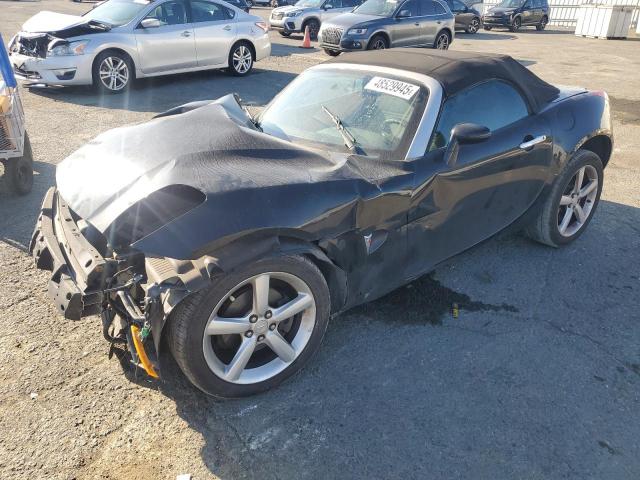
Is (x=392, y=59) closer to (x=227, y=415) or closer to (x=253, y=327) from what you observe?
(x=253, y=327)

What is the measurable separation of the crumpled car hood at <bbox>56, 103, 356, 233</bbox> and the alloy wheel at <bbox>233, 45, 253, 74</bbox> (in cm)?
790

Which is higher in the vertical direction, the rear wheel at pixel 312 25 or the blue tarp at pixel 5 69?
the blue tarp at pixel 5 69

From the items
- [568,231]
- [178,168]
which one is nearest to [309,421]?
[178,168]

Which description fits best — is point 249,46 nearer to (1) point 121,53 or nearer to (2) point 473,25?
(1) point 121,53

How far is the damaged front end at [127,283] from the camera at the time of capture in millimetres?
2346

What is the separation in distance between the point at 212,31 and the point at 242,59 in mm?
906

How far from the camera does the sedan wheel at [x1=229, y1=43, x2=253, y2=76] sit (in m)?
10.7

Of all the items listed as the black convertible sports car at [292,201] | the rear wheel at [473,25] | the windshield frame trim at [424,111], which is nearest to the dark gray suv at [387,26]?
the rear wheel at [473,25]

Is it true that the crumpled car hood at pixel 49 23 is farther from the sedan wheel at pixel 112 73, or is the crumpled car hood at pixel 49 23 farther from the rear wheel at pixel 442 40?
the rear wheel at pixel 442 40

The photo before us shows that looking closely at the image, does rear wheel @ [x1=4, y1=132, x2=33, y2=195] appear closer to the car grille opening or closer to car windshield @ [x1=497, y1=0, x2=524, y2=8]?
the car grille opening

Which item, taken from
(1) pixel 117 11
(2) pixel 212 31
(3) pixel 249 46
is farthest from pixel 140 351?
(3) pixel 249 46

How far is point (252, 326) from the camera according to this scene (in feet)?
8.62

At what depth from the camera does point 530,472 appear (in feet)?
7.82

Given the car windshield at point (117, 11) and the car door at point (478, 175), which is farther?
the car windshield at point (117, 11)
